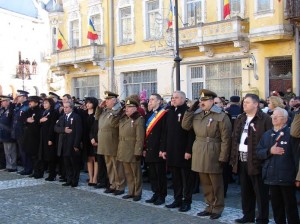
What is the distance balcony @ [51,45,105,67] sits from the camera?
86.8 feet

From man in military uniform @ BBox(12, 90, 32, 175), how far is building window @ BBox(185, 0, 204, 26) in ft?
33.7

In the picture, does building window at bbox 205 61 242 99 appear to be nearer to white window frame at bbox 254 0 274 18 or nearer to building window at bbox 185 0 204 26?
building window at bbox 185 0 204 26

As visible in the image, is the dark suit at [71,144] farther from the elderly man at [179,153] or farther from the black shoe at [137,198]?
the elderly man at [179,153]

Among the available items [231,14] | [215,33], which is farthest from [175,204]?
[231,14]

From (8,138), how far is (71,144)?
3.39 meters

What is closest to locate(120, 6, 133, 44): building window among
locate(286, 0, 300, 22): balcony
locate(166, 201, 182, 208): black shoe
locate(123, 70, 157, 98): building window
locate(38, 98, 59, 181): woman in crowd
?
locate(123, 70, 157, 98): building window

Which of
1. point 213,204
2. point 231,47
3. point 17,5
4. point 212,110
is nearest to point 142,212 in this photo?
point 213,204

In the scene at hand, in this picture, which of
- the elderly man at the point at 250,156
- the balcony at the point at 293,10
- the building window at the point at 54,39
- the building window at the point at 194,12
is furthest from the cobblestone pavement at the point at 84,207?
the building window at the point at 54,39

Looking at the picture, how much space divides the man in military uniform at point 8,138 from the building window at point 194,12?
1029 cm

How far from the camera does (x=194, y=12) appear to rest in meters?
22.2

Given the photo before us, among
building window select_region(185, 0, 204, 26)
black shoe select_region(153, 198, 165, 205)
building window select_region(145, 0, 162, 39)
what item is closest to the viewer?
black shoe select_region(153, 198, 165, 205)

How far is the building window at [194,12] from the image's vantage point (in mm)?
21781

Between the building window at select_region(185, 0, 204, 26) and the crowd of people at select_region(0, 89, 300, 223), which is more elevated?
the building window at select_region(185, 0, 204, 26)

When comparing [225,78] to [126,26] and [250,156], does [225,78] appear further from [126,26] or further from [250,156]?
[250,156]
